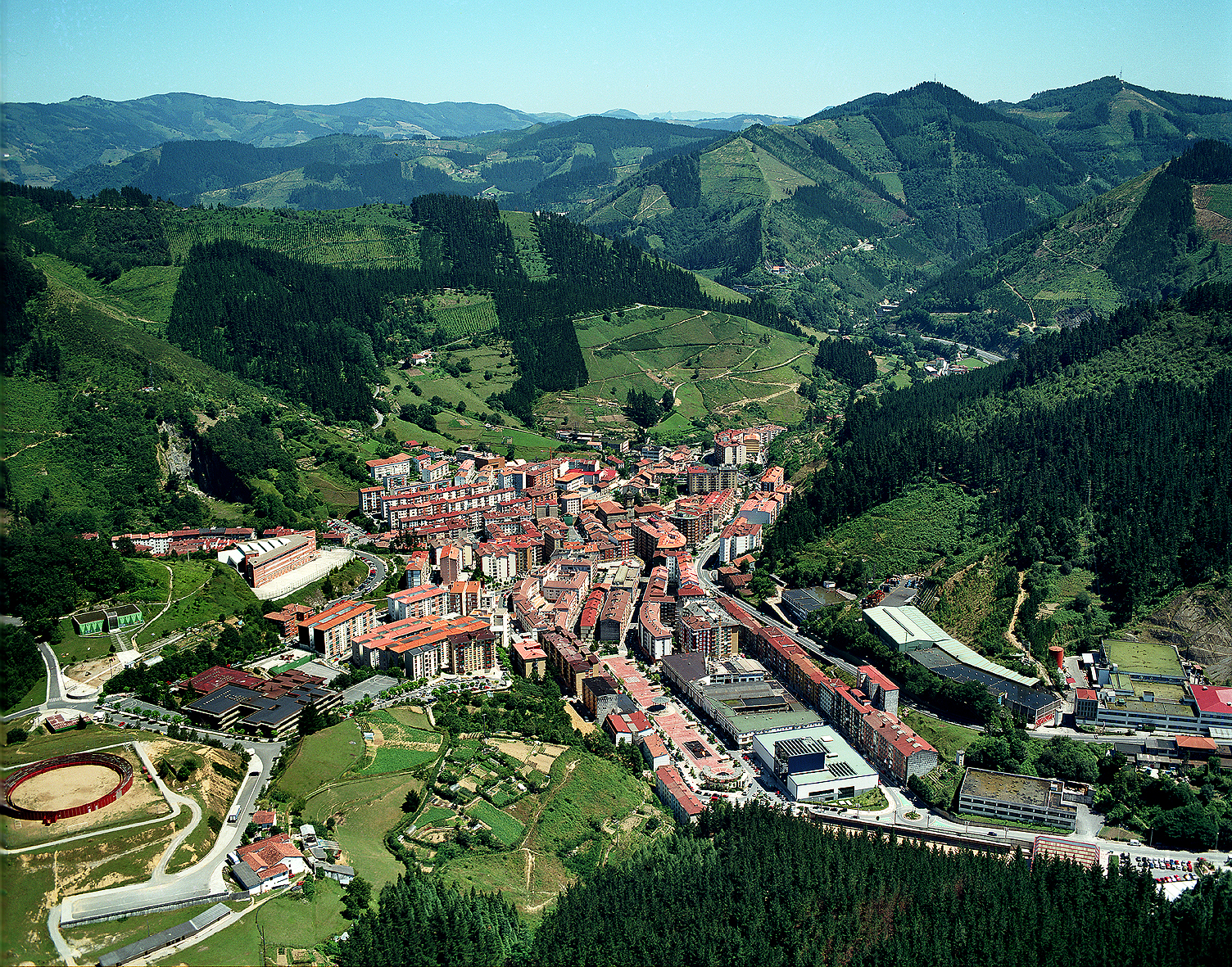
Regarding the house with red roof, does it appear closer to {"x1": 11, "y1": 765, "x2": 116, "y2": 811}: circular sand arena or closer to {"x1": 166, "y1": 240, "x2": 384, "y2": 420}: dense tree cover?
{"x1": 11, "y1": 765, "x2": 116, "y2": 811}: circular sand arena

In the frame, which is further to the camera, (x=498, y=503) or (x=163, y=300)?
(x=163, y=300)

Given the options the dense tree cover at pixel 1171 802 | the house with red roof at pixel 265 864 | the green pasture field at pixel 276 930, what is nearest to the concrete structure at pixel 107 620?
the house with red roof at pixel 265 864

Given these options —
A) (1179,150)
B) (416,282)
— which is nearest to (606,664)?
(416,282)

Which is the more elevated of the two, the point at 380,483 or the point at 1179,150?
the point at 1179,150

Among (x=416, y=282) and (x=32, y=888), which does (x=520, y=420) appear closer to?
(x=416, y=282)

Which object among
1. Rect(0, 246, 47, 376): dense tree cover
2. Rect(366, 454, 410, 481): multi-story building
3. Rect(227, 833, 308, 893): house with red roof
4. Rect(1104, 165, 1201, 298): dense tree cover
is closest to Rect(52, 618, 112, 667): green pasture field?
Rect(227, 833, 308, 893): house with red roof

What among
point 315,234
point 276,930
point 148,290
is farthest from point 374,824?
point 315,234
